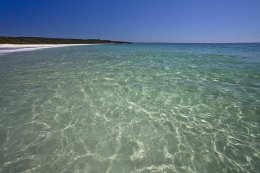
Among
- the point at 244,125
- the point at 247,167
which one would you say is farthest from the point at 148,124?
the point at 244,125

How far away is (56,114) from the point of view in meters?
6.76

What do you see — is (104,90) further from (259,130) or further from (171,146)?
(259,130)

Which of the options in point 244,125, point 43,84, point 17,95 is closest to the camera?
point 244,125

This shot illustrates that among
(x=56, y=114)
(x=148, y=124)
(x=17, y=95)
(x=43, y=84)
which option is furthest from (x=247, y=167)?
(x=43, y=84)

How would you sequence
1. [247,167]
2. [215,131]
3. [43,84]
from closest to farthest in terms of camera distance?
[247,167] → [215,131] → [43,84]

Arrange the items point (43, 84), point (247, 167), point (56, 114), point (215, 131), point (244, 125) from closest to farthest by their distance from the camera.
A: 1. point (247, 167)
2. point (215, 131)
3. point (244, 125)
4. point (56, 114)
5. point (43, 84)

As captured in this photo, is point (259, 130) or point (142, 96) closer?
point (259, 130)

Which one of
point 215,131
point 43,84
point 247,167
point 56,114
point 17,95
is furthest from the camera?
point 43,84

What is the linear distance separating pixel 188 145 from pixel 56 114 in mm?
4980

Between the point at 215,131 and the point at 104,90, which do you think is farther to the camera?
the point at 104,90

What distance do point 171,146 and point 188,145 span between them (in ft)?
1.68

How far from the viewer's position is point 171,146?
499 cm

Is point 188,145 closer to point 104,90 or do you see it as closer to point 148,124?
point 148,124

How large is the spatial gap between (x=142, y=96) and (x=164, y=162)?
14.9ft
